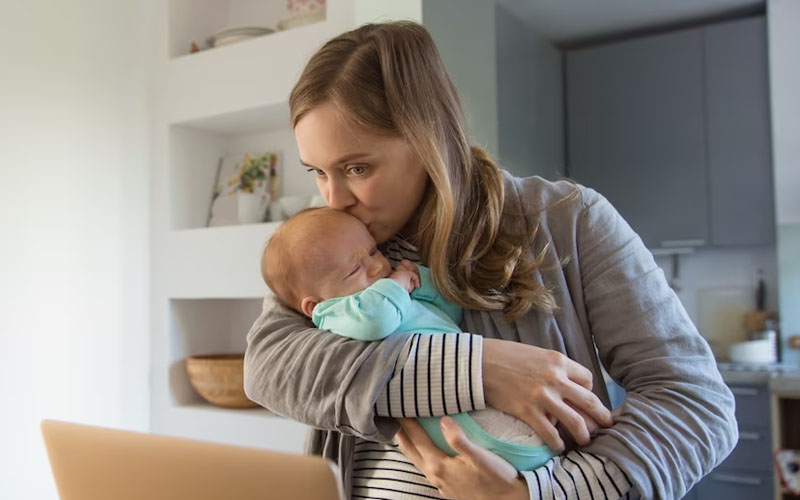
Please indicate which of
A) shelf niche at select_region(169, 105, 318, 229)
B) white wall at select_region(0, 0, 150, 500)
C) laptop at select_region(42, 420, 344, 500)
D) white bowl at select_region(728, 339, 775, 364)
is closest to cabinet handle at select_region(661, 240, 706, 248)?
white bowl at select_region(728, 339, 775, 364)

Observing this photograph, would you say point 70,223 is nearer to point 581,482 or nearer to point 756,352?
point 581,482

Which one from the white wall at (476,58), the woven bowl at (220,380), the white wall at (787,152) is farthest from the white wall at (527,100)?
the woven bowl at (220,380)

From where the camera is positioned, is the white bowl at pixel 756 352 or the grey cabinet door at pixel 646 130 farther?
the grey cabinet door at pixel 646 130

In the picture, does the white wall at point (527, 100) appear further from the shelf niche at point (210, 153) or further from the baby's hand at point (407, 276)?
the baby's hand at point (407, 276)

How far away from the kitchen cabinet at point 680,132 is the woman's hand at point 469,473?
3.08 metres

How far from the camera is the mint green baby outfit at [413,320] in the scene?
2.79 ft

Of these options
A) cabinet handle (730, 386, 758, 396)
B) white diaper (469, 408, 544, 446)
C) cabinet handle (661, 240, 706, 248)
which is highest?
cabinet handle (661, 240, 706, 248)

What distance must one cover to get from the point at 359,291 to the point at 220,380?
1450mm

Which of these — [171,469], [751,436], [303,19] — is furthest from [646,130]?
[171,469]

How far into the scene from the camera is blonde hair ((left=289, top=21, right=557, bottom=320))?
0.96 meters

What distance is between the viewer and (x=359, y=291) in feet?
3.26

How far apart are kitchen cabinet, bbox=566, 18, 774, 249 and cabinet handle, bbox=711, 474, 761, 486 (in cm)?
110

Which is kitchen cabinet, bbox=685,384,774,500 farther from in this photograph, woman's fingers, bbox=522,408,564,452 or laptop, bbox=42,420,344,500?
laptop, bbox=42,420,344,500

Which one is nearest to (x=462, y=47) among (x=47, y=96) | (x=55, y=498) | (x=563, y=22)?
(x=563, y=22)
